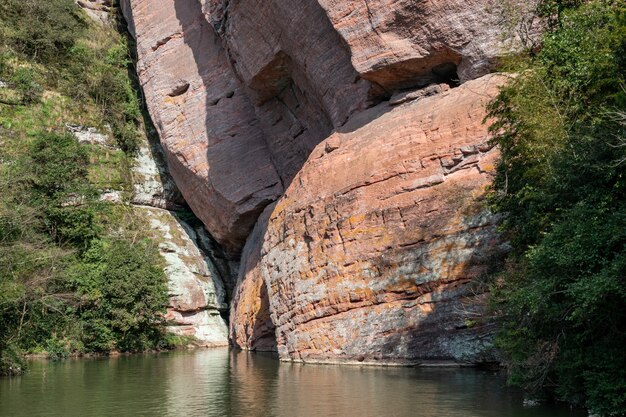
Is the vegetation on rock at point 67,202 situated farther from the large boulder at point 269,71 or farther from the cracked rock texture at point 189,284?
the large boulder at point 269,71

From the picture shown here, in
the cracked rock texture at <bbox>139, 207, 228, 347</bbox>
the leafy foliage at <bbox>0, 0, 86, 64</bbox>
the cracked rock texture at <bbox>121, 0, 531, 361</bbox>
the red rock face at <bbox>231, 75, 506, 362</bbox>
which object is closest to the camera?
the red rock face at <bbox>231, 75, 506, 362</bbox>

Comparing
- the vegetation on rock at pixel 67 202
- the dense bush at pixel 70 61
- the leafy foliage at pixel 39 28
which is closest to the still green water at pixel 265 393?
the vegetation on rock at pixel 67 202

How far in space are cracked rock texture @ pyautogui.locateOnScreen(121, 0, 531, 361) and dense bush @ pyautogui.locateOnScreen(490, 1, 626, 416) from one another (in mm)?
3426

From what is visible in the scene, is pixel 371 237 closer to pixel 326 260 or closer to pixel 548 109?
pixel 326 260

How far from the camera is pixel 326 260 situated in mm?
22625

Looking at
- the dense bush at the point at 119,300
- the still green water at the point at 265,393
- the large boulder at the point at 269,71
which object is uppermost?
the large boulder at the point at 269,71

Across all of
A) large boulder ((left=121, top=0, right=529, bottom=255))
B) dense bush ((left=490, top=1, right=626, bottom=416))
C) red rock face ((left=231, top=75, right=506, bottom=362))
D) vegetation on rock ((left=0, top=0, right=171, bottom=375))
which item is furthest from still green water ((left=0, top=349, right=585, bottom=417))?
large boulder ((left=121, top=0, right=529, bottom=255))

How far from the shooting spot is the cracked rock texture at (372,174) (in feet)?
64.7

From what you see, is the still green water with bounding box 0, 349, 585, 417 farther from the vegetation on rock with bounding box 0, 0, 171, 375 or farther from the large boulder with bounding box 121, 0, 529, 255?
the large boulder with bounding box 121, 0, 529, 255

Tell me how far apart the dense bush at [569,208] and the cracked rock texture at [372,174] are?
11.2 feet

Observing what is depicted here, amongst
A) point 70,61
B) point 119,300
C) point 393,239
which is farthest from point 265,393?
point 70,61

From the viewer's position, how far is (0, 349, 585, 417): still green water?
13.3m

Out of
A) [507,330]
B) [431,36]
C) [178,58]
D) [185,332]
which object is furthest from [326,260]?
[178,58]

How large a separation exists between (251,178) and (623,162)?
79.8 ft
